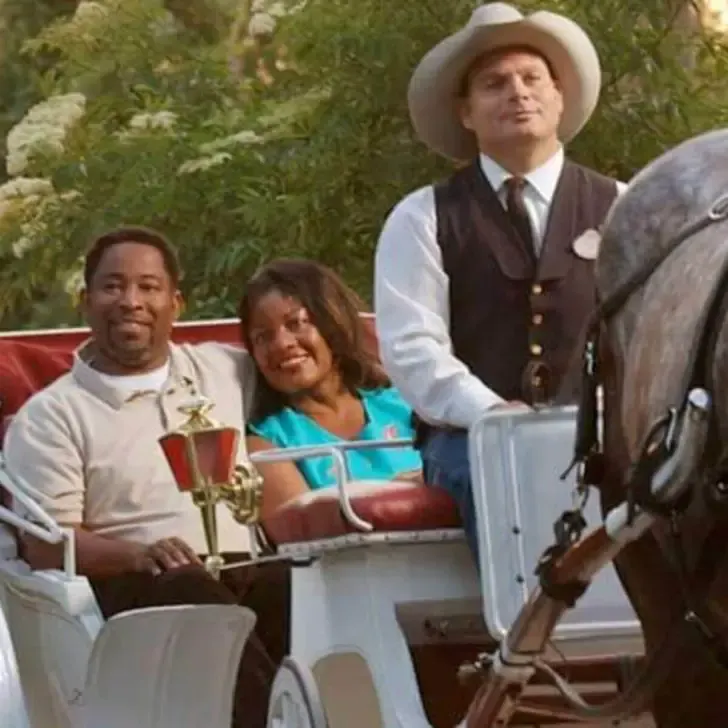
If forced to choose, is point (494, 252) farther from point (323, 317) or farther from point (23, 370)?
point (23, 370)

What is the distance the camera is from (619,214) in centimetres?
306

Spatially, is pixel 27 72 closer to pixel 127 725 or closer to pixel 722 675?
pixel 127 725

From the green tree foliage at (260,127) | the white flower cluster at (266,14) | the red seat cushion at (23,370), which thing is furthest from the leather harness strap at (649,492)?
the white flower cluster at (266,14)

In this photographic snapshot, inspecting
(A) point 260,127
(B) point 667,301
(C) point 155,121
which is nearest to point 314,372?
(B) point 667,301

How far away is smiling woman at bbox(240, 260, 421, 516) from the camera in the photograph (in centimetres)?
425

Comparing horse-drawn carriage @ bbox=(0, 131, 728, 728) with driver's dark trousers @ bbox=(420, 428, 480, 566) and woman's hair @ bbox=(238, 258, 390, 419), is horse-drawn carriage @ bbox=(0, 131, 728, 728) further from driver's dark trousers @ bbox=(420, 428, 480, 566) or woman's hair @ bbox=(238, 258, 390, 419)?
woman's hair @ bbox=(238, 258, 390, 419)

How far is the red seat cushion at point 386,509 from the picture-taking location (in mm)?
3504

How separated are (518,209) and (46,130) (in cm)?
431

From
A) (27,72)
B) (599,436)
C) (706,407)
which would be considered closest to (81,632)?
(599,436)

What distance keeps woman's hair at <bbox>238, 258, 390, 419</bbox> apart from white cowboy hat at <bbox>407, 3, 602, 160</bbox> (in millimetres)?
553

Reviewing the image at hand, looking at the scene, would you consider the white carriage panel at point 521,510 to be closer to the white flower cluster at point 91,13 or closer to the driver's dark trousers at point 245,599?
the driver's dark trousers at point 245,599

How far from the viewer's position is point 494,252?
11.6 feet

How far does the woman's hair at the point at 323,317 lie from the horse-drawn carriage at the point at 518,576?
46 centimetres

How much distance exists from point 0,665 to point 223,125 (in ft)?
13.7
